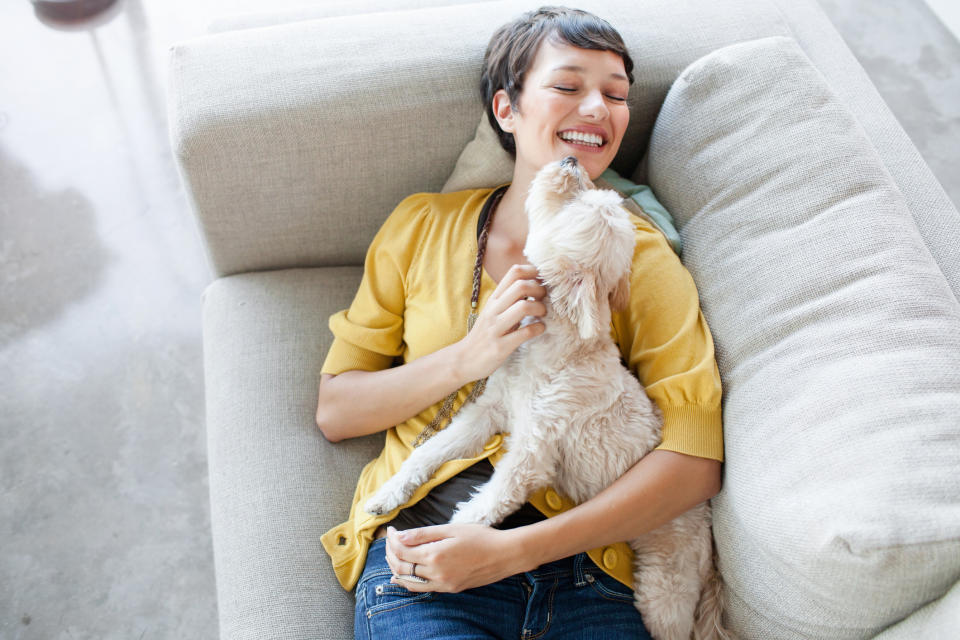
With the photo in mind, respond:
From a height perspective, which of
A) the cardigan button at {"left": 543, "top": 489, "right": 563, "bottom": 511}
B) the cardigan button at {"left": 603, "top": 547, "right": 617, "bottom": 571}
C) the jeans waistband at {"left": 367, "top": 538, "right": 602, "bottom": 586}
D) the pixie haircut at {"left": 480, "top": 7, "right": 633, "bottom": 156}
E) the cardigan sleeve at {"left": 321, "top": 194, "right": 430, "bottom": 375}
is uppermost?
the pixie haircut at {"left": 480, "top": 7, "right": 633, "bottom": 156}

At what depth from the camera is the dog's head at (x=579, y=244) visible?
1.38 meters

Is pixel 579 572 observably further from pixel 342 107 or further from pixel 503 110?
pixel 342 107

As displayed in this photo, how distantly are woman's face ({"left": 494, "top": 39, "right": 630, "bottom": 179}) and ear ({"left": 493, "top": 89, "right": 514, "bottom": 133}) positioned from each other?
2.7 inches

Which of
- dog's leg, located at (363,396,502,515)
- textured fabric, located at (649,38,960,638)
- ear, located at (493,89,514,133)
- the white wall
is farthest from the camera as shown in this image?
the white wall

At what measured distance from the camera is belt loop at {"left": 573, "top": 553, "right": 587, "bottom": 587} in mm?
1524

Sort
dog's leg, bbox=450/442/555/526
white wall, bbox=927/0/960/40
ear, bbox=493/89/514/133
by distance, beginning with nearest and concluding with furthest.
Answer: dog's leg, bbox=450/442/555/526 < ear, bbox=493/89/514/133 < white wall, bbox=927/0/960/40

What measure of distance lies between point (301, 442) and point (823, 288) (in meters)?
1.24

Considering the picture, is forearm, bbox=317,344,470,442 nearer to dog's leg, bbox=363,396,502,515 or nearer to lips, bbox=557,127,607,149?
dog's leg, bbox=363,396,502,515

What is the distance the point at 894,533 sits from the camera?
117cm

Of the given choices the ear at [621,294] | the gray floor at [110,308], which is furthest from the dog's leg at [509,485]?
the gray floor at [110,308]

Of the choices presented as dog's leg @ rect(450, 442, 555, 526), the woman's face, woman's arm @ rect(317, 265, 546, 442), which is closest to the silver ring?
dog's leg @ rect(450, 442, 555, 526)

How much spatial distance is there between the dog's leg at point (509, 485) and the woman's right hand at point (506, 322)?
0.64ft

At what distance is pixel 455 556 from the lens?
4.69ft

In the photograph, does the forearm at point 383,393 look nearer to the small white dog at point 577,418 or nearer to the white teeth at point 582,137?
the small white dog at point 577,418
